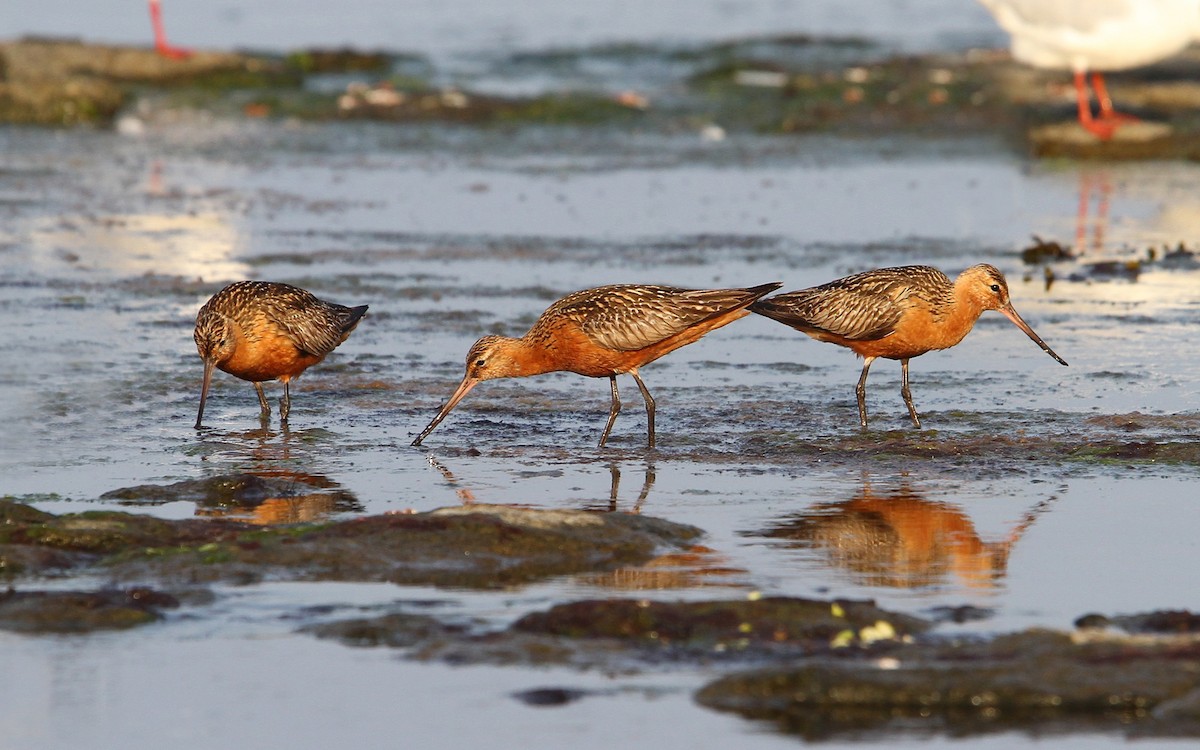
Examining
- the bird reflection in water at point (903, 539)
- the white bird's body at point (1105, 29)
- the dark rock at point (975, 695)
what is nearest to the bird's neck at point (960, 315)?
the bird reflection in water at point (903, 539)

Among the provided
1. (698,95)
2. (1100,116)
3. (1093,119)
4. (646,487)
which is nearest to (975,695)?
(646,487)

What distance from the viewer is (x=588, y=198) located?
21.4 m

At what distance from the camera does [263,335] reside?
11.5 meters

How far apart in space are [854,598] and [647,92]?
2384cm

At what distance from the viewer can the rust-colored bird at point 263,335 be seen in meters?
11.4

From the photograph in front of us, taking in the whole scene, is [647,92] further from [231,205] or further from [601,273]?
[601,273]

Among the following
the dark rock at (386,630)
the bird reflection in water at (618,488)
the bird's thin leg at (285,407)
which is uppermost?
the bird's thin leg at (285,407)

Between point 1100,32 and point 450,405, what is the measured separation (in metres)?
15.5

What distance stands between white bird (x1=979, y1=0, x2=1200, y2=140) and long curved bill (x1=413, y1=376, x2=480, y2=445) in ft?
49.5

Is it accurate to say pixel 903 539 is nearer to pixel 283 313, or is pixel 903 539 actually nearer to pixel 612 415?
pixel 612 415

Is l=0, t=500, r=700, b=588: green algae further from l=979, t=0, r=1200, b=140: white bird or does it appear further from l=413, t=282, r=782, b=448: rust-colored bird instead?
l=979, t=0, r=1200, b=140: white bird

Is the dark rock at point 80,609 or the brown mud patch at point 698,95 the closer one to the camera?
the dark rock at point 80,609

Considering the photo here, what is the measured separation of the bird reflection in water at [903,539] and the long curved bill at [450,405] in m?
2.53

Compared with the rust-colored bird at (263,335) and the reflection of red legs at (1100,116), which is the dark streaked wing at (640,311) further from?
the reflection of red legs at (1100,116)
